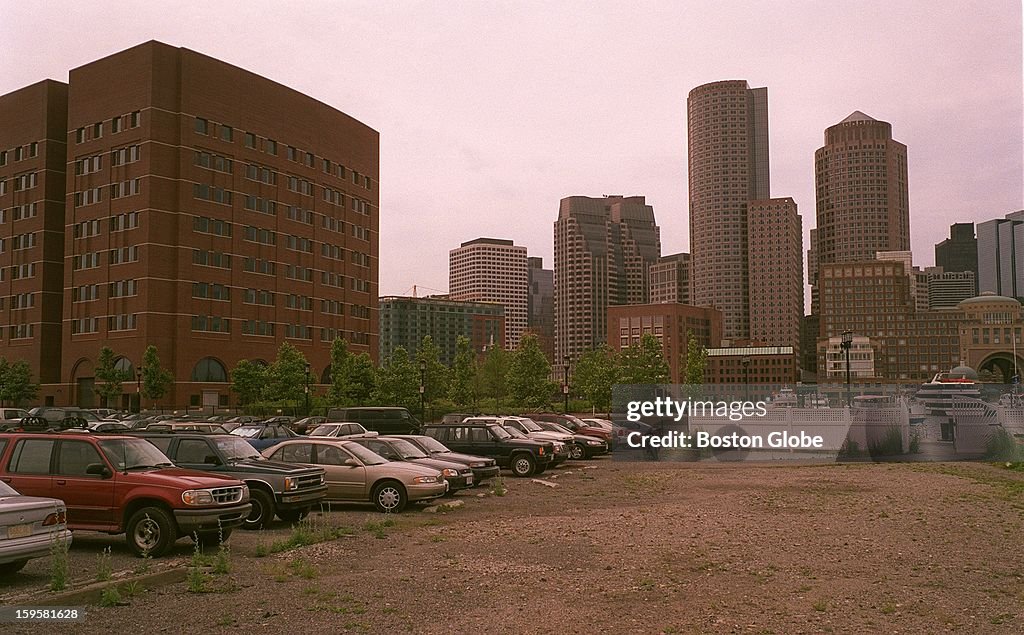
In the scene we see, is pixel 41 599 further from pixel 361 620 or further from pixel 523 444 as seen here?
pixel 523 444

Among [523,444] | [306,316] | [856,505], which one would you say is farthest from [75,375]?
[856,505]

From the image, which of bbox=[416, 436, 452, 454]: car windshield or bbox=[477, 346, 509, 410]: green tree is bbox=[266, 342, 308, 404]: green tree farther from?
bbox=[416, 436, 452, 454]: car windshield

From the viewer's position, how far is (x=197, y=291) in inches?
3125

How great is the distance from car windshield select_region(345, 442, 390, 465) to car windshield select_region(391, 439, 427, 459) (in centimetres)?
106

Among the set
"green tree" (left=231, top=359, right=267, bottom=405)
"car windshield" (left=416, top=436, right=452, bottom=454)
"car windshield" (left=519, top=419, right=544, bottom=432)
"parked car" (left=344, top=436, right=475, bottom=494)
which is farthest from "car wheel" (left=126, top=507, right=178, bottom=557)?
"green tree" (left=231, top=359, right=267, bottom=405)

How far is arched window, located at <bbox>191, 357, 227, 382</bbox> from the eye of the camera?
78.4m

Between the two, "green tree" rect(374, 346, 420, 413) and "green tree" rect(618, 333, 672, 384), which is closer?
"green tree" rect(374, 346, 420, 413)

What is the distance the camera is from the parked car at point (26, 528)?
32.9ft

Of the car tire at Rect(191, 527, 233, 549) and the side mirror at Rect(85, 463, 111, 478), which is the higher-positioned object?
the side mirror at Rect(85, 463, 111, 478)

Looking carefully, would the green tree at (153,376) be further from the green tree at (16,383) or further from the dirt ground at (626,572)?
the dirt ground at (626,572)

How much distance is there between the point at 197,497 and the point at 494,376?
81.6m

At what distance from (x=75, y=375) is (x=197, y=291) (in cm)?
1457

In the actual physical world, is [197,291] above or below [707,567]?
above

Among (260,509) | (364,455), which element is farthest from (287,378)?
(260,509)
